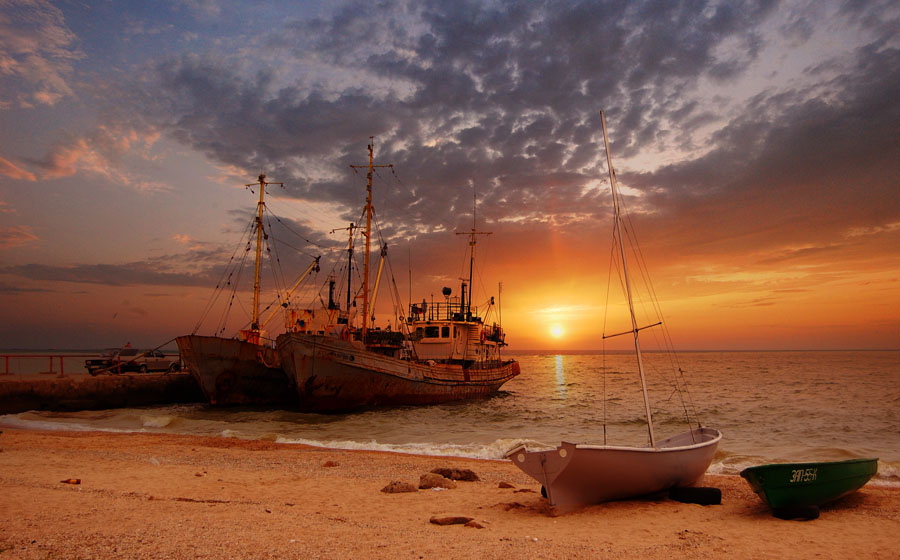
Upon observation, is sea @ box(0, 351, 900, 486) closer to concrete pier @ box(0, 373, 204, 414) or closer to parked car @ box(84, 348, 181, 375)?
concrete pier @ box(0, 373, 204, 414)

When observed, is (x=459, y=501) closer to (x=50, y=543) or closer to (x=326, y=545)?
(x=326, y=545)

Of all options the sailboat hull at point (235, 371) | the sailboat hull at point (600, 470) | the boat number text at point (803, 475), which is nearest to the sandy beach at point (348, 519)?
the sailboat hull at point (600, 470)

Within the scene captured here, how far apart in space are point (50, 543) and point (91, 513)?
1611 millimetres

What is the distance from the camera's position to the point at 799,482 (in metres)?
9.09

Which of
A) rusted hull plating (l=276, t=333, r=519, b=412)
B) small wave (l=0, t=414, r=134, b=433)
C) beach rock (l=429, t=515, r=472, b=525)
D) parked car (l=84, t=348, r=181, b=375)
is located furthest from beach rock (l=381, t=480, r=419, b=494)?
parked car (l=84, t=348, r=181, b=375)

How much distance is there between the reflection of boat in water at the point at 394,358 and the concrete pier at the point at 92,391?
8678mm

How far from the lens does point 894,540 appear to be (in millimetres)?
8188

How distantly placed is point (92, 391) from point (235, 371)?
8092mm

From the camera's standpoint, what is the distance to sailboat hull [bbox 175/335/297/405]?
3006 centimetres

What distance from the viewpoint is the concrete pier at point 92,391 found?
27.6 meters

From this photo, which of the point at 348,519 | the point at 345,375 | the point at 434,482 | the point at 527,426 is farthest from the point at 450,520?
the point at 345,375

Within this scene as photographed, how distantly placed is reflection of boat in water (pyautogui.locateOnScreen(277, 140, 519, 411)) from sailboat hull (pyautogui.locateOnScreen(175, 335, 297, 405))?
2.34m

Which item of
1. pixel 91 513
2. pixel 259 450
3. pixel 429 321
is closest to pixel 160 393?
pixel 429 321

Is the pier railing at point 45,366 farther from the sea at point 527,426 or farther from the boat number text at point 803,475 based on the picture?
the boat number text at point 803,475
